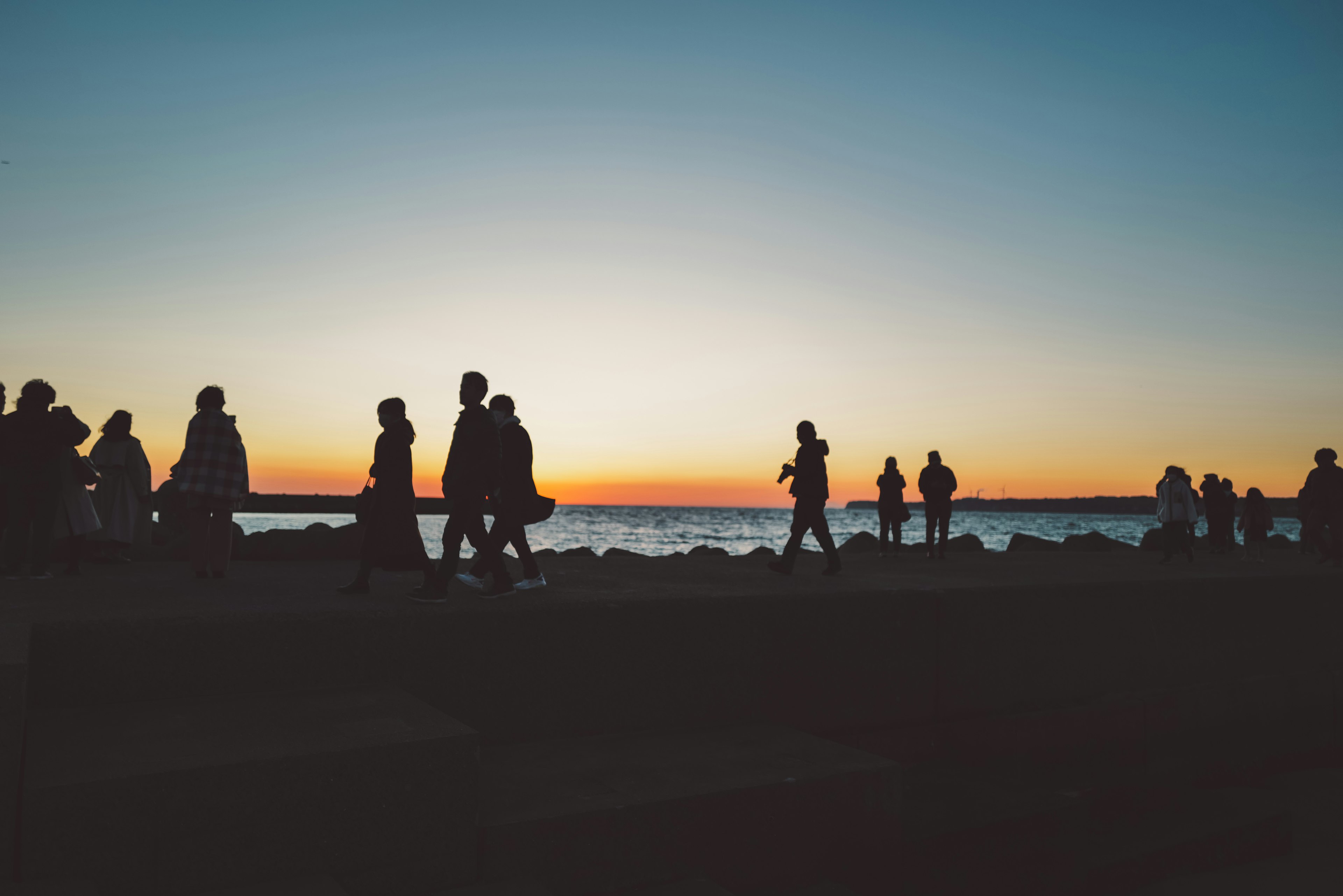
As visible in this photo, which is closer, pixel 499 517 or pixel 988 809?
pixel 988 809

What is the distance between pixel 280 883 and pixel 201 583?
4320 millimetres

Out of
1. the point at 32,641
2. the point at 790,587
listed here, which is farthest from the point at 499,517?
the point at 32,641

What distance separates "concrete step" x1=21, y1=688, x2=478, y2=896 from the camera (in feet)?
10.1

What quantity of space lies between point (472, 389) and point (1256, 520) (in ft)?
43.2

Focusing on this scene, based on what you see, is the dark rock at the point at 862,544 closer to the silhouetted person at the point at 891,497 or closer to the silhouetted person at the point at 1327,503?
the silhouetted person at the point at 891,497

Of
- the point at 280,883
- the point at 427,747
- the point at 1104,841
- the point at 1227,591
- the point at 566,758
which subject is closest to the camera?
the point at 280,883

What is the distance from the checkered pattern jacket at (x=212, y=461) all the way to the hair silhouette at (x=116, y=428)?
2327 millimetres

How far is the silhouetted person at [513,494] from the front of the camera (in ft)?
22.3

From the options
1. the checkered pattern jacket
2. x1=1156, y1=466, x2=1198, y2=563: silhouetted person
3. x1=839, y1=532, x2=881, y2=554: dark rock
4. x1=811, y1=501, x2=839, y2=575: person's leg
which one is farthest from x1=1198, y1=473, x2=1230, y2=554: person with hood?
the checkered pattern jacket

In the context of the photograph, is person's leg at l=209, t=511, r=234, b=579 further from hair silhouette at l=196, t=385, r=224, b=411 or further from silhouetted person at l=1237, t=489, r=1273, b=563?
silhouetted person at l=1237, t=489, r=1273, b=563

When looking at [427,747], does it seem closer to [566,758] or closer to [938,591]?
[566,758]

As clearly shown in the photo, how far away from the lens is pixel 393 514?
255 inches

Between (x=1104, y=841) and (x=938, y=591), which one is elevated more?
(x=938, y=591)

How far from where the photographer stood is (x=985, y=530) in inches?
3984
